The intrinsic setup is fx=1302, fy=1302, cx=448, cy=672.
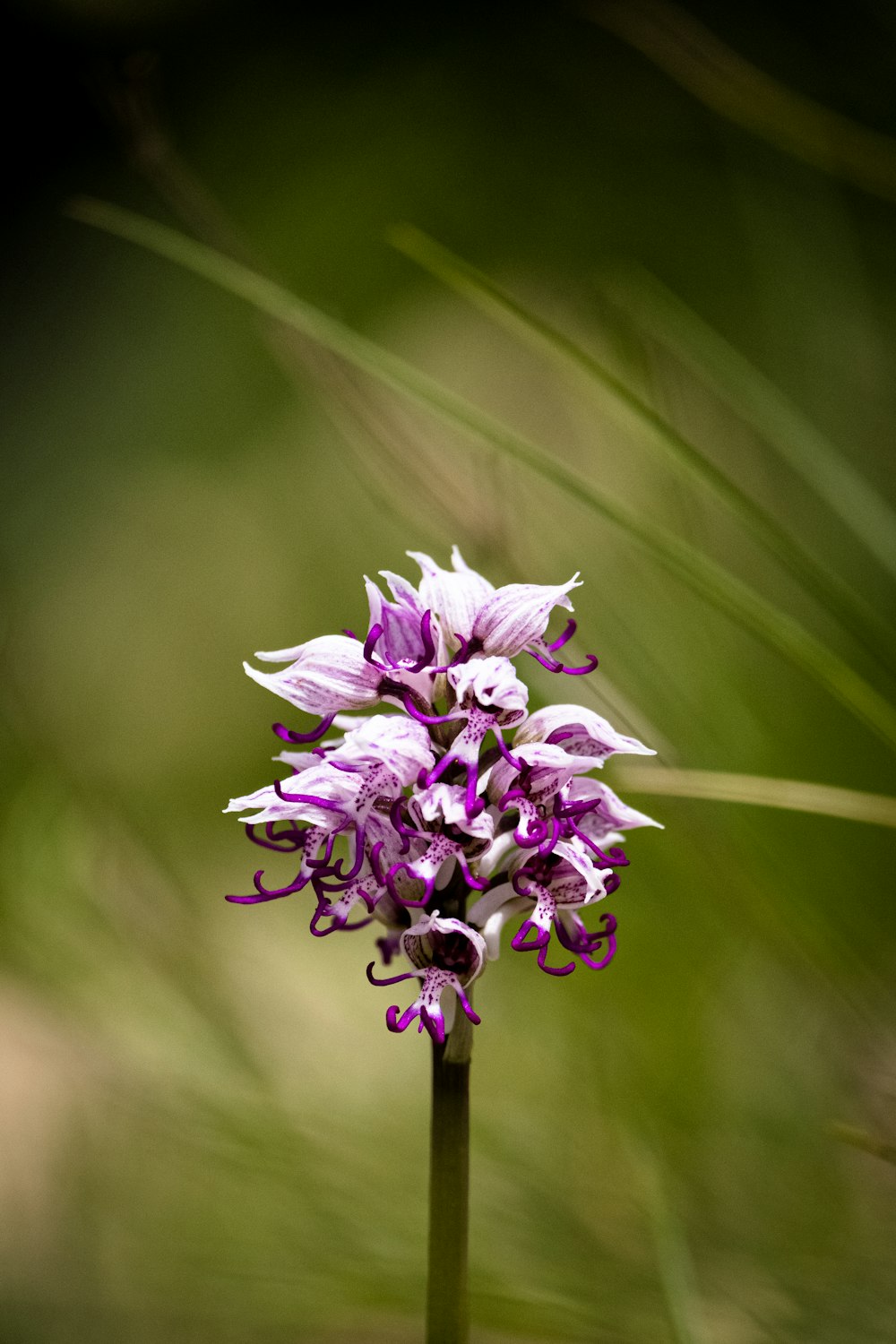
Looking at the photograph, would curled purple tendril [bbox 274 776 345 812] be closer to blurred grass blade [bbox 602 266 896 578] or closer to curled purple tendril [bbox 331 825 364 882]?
curled purple tendril [bbox 331 825 364 882]

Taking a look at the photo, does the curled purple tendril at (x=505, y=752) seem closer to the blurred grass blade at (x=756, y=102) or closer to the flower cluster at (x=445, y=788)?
the flower cluster at (x=445, y=788)

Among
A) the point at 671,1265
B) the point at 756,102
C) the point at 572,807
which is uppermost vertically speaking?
the point at 756,102

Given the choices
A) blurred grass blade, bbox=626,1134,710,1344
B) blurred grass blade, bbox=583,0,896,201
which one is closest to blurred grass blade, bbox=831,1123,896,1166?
blurred grass blade, bbox=626,1134,710,1344

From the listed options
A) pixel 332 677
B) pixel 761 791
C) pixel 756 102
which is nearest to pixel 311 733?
pixel 332 677

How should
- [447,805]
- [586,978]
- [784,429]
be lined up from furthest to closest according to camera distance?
[586,978], [784,429], [447,805]

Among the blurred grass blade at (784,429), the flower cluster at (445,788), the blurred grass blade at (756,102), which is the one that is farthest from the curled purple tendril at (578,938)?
the blurred grass blade at (756,102)

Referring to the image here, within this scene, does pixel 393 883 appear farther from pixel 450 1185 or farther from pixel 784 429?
pixel 784 429

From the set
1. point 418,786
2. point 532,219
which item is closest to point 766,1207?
point 418,786
